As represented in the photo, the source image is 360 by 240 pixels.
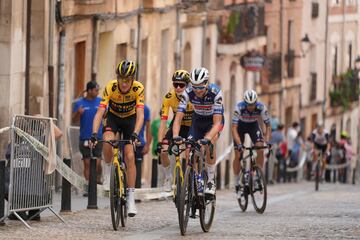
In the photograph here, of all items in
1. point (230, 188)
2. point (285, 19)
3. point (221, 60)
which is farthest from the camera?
point (285, 19)

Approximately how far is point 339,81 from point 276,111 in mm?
11529

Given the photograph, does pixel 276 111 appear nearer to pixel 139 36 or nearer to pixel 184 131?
pixel 139 36

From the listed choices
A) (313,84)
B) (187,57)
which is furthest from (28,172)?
(313,84)

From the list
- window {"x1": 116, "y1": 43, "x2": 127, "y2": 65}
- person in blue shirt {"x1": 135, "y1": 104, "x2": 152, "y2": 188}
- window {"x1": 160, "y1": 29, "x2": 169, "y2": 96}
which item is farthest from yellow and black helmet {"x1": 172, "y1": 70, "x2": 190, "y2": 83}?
Result: window {"x1": 160, "y1": 29, "x2": 169, "y2": 96}

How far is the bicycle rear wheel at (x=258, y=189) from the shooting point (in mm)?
22062

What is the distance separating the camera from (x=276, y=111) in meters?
58.0

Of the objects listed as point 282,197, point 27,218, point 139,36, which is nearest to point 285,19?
point 139,36

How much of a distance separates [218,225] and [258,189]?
3.21m

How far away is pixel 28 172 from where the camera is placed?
17.8 m

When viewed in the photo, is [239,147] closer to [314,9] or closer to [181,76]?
[181,76]

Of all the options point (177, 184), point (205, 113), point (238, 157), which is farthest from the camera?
point (238, 157)

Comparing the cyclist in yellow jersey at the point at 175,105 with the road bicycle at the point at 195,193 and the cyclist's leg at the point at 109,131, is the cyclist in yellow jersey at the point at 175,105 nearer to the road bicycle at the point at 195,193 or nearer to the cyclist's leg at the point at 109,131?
the cyclist's leg at the point at 109,131

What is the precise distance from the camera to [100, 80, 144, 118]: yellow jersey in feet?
59.6

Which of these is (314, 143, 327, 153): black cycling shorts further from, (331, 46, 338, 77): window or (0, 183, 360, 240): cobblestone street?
(331, 46, 338, 77): window
